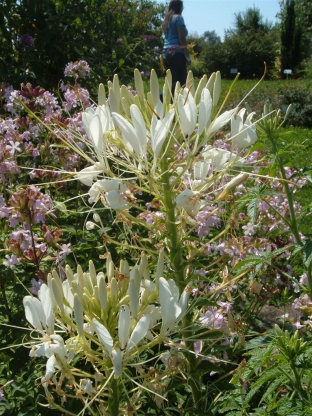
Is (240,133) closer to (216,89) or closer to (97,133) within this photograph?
(216,89)

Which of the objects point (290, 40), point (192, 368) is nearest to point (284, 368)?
point (192, 368)

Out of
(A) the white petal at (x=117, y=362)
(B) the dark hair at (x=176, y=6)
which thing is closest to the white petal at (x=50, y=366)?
(A) the white petal at (x=117, y=362)

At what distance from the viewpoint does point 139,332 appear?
3.07 feet

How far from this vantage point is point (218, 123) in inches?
41.9

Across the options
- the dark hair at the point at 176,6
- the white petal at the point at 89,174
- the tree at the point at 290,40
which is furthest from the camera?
the tree at the point at 290,40

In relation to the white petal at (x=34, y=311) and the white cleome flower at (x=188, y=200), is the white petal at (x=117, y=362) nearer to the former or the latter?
the white petal at (x=34, y=311)

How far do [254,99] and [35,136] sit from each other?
25.7ft

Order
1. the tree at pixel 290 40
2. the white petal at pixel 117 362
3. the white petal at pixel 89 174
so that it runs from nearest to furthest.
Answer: the white petal at pixel 117 362, the white petal at pixel 89 174, the tree at pixel 290 40

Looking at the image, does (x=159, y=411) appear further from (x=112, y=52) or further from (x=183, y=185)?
(x=112, y=52)

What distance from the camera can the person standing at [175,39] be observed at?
6.86m

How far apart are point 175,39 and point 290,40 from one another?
623 inches

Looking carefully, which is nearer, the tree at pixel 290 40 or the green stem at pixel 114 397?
the green stem at pixel 114 397

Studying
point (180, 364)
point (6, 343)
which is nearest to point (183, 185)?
point (180, 364)

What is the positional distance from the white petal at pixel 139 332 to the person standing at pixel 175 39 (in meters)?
6.34
